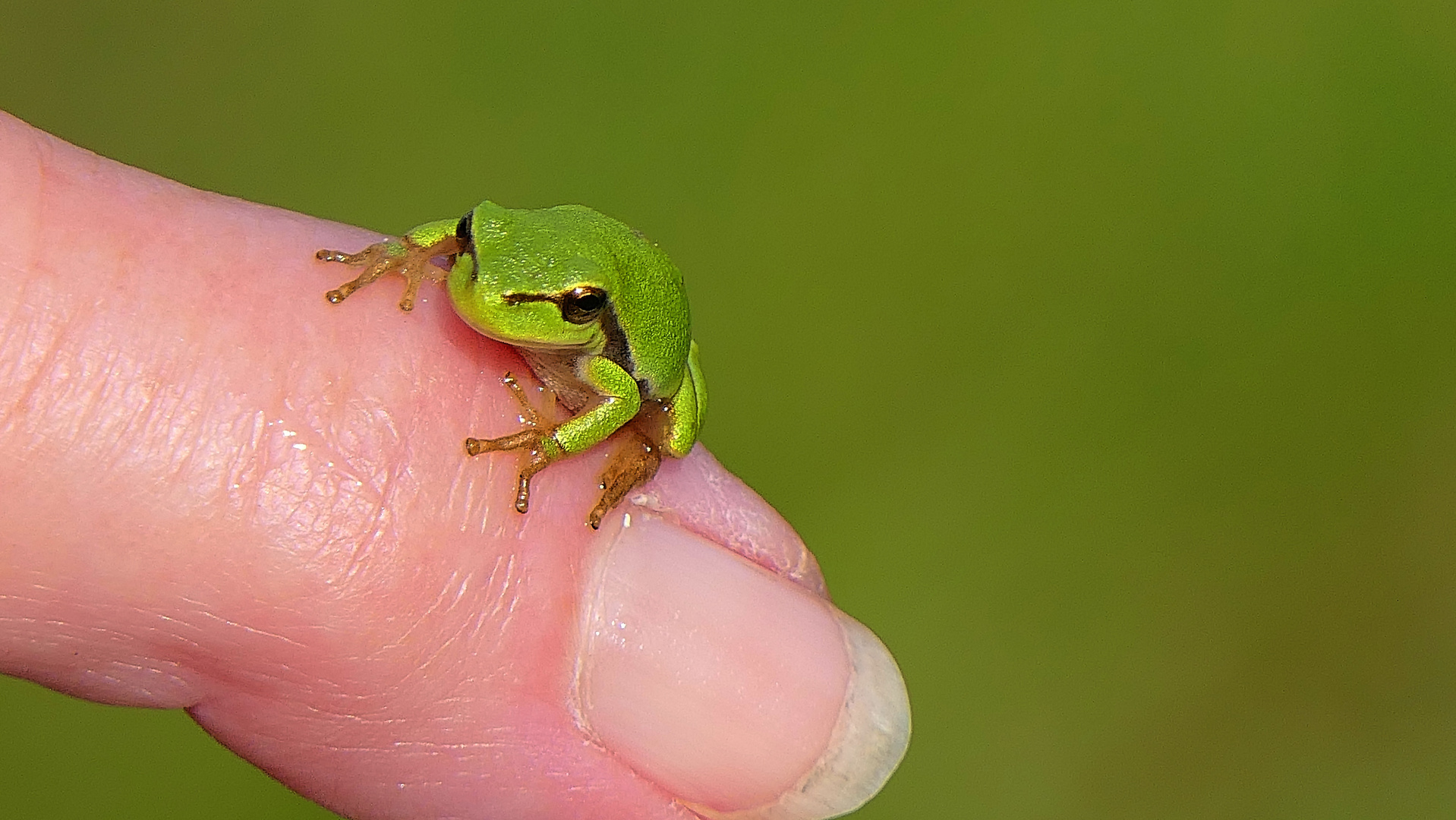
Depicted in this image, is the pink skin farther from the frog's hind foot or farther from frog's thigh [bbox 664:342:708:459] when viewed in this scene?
frog's thigh [bbox 664:342:708:459]


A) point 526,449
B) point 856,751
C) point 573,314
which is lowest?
point 856,751

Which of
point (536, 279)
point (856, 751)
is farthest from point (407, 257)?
point (856, 751)

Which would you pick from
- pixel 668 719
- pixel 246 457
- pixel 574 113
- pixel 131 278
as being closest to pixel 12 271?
pixel 131 278

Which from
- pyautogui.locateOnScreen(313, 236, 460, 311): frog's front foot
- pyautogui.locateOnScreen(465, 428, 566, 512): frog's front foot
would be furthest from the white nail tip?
pyautogui.locateOnScreen(313, 236, 460, 311): frog's front foot

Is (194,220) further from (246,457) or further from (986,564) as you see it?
(986,564)

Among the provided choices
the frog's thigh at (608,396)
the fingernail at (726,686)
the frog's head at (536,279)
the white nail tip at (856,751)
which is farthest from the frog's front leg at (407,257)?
the white nail tip at (856,751)

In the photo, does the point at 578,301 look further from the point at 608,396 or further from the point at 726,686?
the point at 726,686
